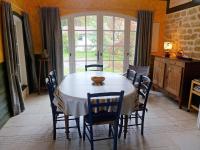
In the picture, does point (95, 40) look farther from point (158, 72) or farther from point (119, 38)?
point (158, 72)

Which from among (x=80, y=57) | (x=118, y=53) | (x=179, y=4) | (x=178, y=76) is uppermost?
(x=179, y=4)

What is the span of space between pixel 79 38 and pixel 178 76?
2.84 metres

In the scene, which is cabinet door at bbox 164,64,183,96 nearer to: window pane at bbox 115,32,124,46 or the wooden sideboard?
the wooden sideboard

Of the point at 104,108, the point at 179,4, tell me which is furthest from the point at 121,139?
the point at 179,4

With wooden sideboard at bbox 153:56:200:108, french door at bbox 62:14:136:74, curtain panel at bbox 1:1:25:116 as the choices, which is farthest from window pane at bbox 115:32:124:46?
curtain panel at bbox 1:1:25:116

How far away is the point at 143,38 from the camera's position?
17.2 feet

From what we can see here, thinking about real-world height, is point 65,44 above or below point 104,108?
above

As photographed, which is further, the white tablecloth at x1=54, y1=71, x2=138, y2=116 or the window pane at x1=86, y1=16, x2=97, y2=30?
the window pane at x1=86, y1=16, x2=97, y2=30

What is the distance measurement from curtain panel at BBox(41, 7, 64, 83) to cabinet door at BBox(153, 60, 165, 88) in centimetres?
265

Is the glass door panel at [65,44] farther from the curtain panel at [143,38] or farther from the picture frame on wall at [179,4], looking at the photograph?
the picture frame on wall at [179,4]

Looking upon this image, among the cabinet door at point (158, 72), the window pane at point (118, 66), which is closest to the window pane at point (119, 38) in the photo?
the window pane at point (118, 66)

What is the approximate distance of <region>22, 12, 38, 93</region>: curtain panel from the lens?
4.41 m

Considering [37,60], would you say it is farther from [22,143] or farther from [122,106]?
[122,106]

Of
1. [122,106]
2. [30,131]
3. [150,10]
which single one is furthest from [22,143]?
[150,10]
